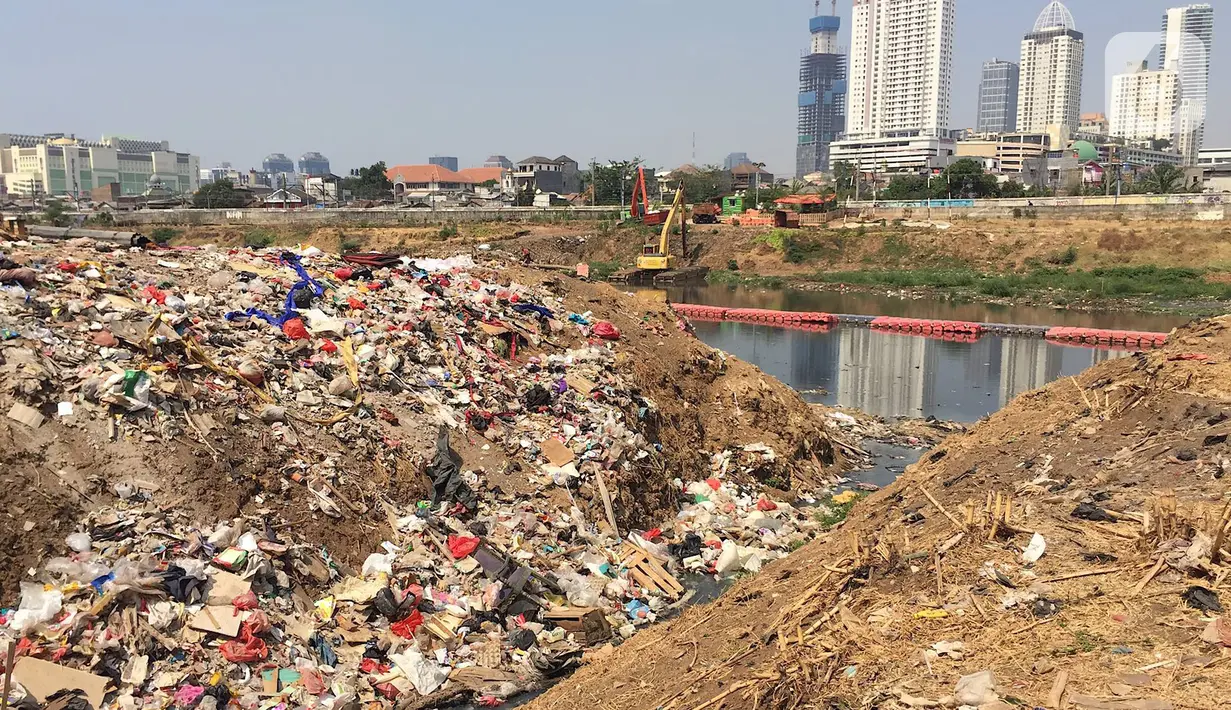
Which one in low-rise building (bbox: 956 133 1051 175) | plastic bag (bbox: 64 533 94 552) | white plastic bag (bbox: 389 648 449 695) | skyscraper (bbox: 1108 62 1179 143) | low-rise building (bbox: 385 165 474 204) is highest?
skyscraper (bbox: 1108 62 1179 143)

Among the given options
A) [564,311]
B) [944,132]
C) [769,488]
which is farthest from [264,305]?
[944,132]

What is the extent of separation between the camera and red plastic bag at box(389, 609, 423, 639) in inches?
288

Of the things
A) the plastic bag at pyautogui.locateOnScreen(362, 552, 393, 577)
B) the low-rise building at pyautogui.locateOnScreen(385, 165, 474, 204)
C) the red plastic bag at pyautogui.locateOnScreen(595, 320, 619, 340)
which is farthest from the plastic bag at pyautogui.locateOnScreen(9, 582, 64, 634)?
the low-rise building at pyautogui.locateOnScreen(385, 165, 474, 204)

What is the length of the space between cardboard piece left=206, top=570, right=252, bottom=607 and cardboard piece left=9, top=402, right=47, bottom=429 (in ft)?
6.58

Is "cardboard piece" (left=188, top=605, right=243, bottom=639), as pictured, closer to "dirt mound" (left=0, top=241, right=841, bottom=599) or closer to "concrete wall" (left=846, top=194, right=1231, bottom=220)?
"dirt mound" (left=0, top=241, right=841, bottom=599)

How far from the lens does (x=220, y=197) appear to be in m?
73.6

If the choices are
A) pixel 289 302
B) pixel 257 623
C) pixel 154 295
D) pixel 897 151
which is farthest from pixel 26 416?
pixel 897 151

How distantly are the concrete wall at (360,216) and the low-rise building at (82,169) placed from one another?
60.5m

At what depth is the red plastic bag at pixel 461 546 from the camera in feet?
27.0

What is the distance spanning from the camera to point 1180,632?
15.4ft

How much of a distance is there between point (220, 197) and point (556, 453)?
7258 cm

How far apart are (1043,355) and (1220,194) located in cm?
2830

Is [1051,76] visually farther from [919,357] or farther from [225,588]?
[225,588]

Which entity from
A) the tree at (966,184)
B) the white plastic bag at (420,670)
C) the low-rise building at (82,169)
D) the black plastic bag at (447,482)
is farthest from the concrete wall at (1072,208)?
the low-rise building at (82,169)
